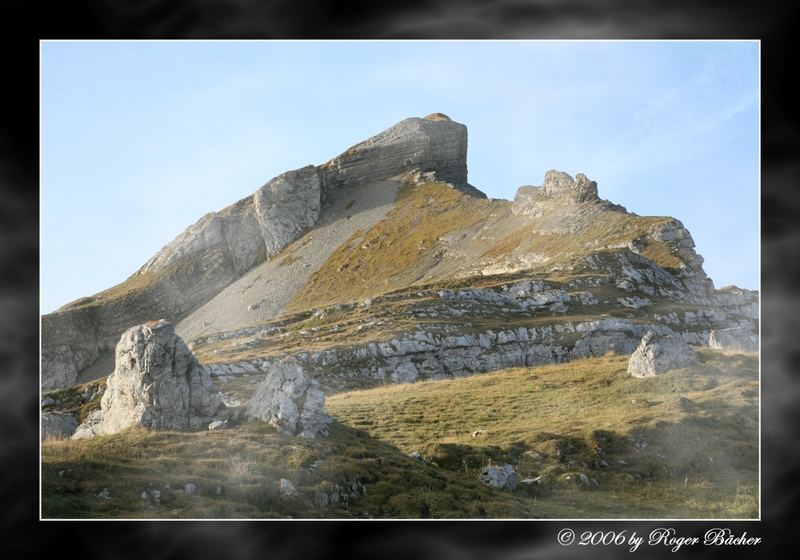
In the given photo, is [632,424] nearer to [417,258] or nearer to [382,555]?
[382,555]

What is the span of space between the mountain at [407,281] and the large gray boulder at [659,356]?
767 centimetres

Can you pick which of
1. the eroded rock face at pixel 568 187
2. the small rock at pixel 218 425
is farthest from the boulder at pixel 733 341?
the eroded rock face at pixel 568 187

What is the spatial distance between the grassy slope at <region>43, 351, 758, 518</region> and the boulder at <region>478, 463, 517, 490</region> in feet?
1.08

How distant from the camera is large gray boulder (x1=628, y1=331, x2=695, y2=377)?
30.6 metres

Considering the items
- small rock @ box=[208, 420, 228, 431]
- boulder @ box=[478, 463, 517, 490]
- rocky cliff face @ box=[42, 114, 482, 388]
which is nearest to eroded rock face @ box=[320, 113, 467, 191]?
rocky cliff face @ box=[42, 114, 482, 388]

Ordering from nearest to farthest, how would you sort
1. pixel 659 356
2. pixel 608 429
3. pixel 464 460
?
1. pixel 464 460
2. pixel 608 429
3. pixel 659 356

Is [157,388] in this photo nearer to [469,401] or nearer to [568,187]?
[469,401]

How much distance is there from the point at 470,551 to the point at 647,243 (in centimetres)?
4832

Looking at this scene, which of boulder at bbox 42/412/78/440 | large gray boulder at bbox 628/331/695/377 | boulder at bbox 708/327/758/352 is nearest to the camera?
boulder at bbox 42/412/78/440

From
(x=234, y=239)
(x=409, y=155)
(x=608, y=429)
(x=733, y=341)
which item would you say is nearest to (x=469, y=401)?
(x=608, y=429)

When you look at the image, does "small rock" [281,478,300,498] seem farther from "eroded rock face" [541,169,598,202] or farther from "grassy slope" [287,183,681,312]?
"eroded rock face" [541,169,598,202]

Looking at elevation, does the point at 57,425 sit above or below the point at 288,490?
above

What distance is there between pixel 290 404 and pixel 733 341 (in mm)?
25217

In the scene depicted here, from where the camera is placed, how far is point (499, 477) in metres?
21.7
